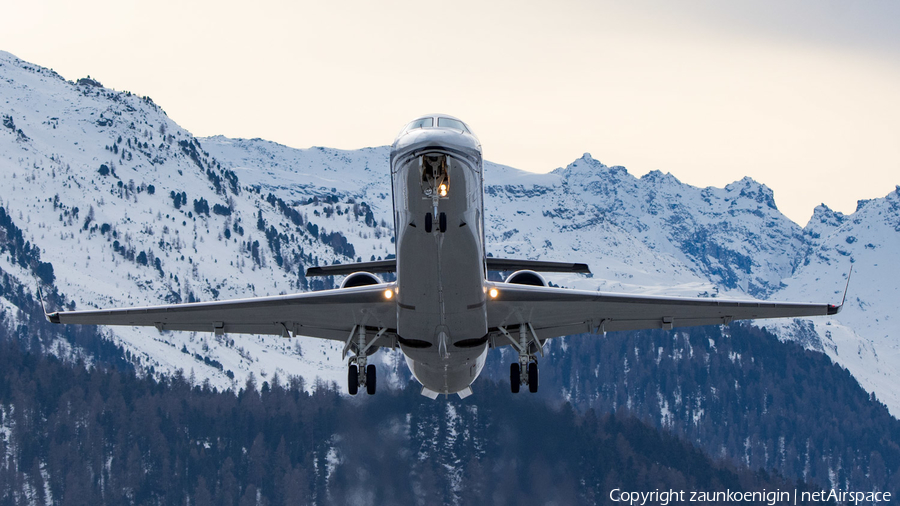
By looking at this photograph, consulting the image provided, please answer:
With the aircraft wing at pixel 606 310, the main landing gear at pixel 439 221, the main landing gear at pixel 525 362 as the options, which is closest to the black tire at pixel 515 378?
the main landing gear at pixel 525 362

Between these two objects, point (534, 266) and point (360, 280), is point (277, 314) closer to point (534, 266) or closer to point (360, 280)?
point (360, 280)

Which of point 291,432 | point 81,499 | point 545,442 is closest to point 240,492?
point 291,432

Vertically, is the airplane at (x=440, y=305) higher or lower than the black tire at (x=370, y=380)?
higher

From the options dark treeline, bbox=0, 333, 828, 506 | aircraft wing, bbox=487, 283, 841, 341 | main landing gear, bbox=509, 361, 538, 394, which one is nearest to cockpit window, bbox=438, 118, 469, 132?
aircraft wing, bbox=487, 283, 841, 341

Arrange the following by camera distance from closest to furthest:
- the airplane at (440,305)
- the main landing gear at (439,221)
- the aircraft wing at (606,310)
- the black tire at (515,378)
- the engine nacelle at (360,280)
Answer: the main landing gear at (439,221)
the airplane at (440,305)
the aircraft wing at (606,310)
the black tire at (515,378)
the engine nacelle at (360,280)

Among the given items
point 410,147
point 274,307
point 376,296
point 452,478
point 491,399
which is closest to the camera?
point 410,147

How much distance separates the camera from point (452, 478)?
161 metres

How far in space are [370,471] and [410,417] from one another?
1074 cm

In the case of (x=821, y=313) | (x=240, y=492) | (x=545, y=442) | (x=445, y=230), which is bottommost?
(x=240, y=492)

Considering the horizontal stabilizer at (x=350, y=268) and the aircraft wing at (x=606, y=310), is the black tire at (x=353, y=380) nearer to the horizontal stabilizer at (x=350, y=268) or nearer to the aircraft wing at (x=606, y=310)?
the horizontal stabilizer at (x=350, y=268)

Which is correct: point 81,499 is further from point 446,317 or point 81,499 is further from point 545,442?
point 446,317

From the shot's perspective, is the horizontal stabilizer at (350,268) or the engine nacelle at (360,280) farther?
the engine nacelle at (360,280)

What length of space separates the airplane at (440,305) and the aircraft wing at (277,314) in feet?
0.15

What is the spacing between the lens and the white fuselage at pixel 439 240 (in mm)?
25344
